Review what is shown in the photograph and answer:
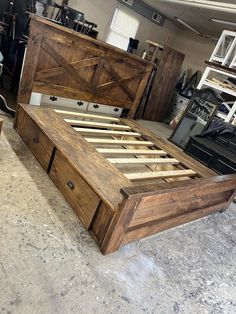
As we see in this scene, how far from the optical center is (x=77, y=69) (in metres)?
3.09

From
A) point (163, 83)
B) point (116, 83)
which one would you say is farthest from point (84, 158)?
point (163, 83)

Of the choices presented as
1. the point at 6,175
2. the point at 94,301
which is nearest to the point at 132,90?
the point at 6,175

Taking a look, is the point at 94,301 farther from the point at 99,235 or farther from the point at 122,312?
the point at 99,235

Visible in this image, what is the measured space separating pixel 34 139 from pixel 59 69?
104 cm

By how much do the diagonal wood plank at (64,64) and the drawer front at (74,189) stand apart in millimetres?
1370

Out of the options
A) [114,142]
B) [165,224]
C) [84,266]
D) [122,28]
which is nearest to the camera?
[84,266]

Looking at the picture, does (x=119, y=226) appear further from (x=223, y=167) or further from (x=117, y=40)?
(x=117, y=40)

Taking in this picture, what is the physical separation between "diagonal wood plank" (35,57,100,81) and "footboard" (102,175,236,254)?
2014 mm

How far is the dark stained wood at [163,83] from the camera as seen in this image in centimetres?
536

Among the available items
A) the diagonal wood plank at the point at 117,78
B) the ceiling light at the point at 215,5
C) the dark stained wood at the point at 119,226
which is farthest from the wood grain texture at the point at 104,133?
the ceiling light at the point at 215,5

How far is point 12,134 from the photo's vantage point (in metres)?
2.70

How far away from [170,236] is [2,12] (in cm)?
516

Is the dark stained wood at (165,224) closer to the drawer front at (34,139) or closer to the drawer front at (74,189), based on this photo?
the drawer front at (74,189)

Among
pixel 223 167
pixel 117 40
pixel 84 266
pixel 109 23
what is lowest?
pixel 84 266
